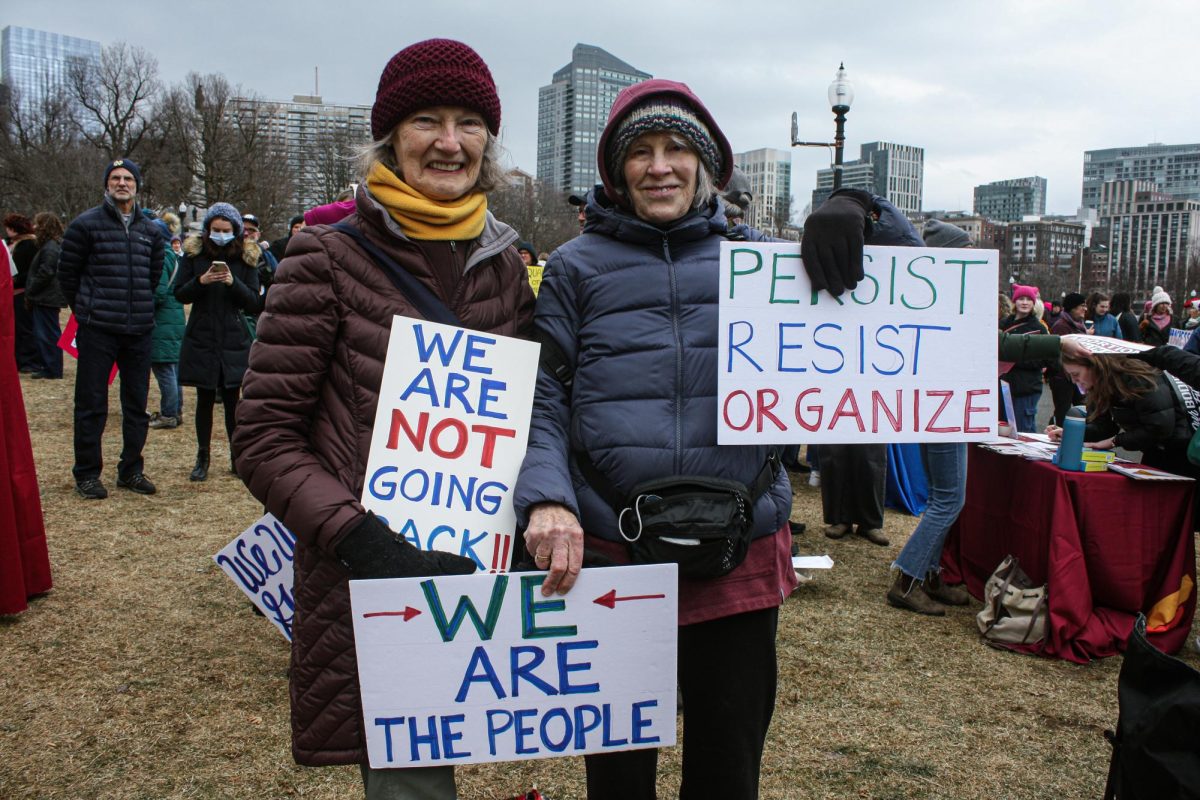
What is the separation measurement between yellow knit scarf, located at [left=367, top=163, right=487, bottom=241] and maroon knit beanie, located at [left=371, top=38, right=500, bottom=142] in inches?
4.6

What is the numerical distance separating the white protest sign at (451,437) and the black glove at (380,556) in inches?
3.9

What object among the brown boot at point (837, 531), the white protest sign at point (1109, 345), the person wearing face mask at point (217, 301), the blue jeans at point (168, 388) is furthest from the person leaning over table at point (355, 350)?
the blue jeans at point (168, 388)

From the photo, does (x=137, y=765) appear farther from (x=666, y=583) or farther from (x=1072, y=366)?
(x=1072, y=366)

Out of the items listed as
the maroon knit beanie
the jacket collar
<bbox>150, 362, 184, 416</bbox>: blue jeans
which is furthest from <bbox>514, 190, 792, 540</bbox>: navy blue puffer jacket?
<bbox>150, 362, 184, 416</bbox>: blue jeans

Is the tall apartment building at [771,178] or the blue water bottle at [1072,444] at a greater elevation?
the tall apartment building at [771,178]

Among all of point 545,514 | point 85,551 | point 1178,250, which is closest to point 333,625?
point 545,514

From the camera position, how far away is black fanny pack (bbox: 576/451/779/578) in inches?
67.7

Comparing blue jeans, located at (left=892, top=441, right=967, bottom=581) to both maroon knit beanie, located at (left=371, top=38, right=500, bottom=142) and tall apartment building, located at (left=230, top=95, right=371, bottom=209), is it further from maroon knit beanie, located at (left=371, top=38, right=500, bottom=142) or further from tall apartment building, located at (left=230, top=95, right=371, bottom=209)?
tall apartment building, located at (left=230, top=95, right=371, bottom=209)

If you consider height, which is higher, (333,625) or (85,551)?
(333,625)

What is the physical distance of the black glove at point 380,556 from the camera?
1.63 m

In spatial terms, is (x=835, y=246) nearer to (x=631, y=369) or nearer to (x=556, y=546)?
(x=631, y=369)

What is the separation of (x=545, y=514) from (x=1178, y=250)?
120998 mm

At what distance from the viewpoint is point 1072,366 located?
4809 mm

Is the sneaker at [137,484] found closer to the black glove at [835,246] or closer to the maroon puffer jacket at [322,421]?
the maroon puffer jacket at [322,421]
